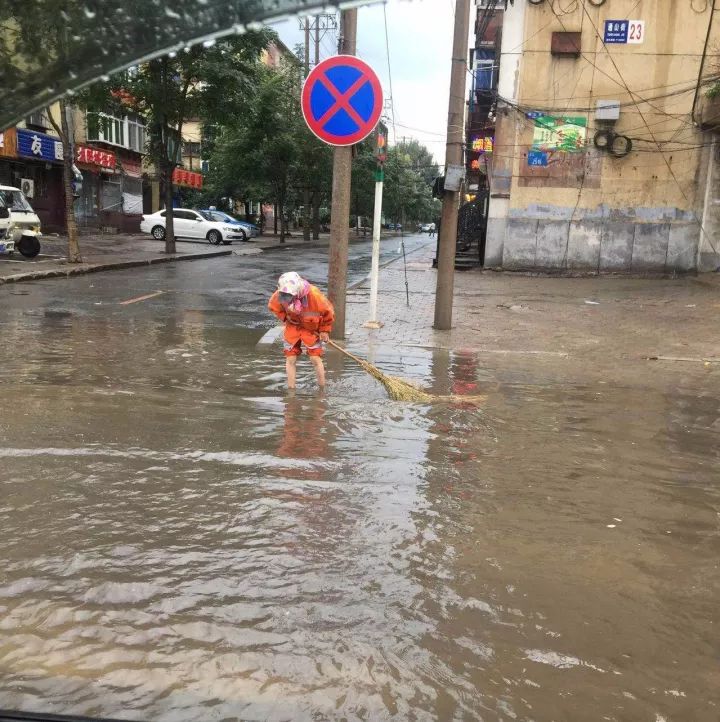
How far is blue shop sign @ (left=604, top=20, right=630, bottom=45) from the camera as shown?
1772cm

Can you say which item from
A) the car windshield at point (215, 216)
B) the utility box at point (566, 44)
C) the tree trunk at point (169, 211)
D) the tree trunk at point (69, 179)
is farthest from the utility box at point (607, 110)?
the car windshield at point (215, 216)

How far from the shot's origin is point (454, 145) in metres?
9.61

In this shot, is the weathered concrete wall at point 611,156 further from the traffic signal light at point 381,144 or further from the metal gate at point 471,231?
the traffic signal light at point 381,144

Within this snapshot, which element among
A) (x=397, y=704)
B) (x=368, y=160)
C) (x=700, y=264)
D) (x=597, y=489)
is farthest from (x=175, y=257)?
(x=397, y=704)

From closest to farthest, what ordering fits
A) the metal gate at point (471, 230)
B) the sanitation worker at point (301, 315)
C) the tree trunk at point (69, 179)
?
the sanitation worker at point (301, 315) → the tree trunk at point (69, 179) → the metal gate at point (471, 230)

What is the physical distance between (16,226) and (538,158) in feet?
44.1

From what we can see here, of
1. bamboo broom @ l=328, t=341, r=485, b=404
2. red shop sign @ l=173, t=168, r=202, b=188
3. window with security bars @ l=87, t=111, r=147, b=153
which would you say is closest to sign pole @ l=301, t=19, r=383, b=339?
bamboo broom @ l=328, t=341, r=485, b=404

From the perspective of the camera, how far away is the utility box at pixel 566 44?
58.9 feet

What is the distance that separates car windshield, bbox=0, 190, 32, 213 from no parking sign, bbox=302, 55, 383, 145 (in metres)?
13.9

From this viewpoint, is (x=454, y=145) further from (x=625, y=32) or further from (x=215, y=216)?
(x=215, y=216)

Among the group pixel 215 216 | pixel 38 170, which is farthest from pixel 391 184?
pixel 38 170

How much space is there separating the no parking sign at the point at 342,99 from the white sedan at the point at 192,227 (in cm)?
2633

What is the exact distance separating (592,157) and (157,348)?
44.6 ft

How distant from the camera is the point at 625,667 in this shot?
8.78 feet
